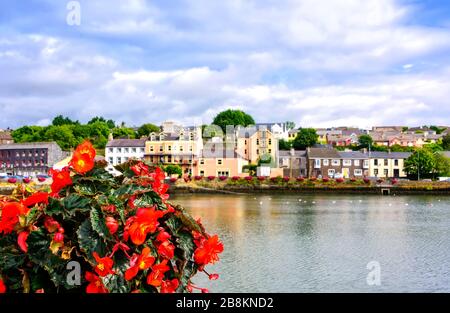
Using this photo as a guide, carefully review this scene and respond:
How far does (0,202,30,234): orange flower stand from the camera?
3889 millimetres

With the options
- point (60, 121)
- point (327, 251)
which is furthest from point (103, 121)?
point (327, 251)

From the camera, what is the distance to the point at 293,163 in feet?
337

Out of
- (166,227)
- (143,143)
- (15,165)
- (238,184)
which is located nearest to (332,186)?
(238,184)

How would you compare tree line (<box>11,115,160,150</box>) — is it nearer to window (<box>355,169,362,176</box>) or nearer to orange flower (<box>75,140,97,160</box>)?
window (<box>355,169,362,176</box>)

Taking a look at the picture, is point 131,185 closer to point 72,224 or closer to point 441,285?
point 72,224

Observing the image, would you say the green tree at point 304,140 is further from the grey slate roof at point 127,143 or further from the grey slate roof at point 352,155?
the grey slate roof at point 127,143

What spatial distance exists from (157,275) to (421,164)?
3811 inches

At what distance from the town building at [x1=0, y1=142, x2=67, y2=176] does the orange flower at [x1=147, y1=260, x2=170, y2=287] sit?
109910 mm

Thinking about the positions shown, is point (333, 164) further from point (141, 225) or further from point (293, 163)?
point (141, 225)

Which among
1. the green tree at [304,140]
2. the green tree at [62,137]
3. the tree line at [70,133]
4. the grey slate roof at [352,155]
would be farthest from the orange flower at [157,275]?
the green tree at [62,137]
